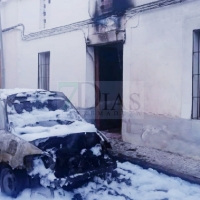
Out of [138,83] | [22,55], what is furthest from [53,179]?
[22,55]

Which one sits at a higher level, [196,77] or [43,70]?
[43,70]

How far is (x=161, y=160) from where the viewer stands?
6.40 meters

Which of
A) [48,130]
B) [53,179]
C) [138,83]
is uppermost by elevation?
[138,83]

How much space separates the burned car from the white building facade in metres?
2.47

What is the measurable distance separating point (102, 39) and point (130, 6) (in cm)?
131

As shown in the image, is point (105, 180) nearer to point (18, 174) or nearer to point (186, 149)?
point (18, 174)

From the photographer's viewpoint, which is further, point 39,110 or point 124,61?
point 124,61

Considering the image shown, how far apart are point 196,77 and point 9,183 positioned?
463 cm

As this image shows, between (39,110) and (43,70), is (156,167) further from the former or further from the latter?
(43,70)

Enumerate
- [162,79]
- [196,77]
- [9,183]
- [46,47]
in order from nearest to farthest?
[9,183] → [196,77] → [162,79] → [46,47]

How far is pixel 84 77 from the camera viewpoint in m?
9.08

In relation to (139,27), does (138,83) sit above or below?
below

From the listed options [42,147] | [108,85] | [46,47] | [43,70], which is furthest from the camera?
[43,70]

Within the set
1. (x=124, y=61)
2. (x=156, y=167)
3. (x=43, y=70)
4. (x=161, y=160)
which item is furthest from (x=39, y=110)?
(x=43, y=70)
